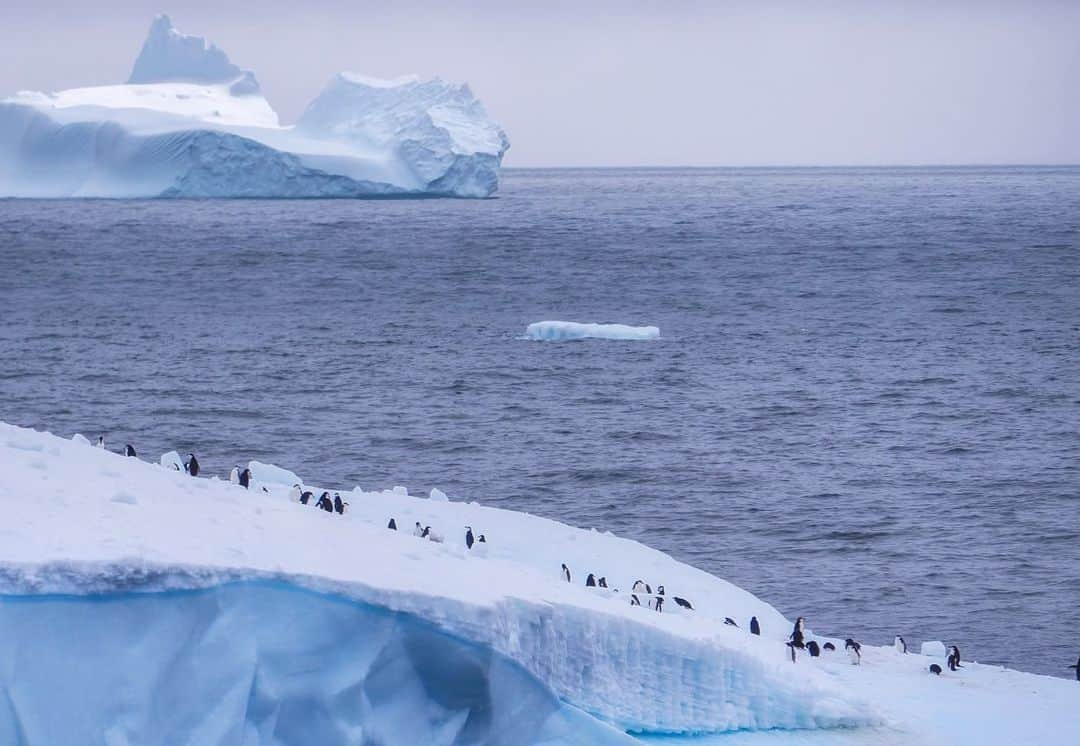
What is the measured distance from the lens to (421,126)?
252 ft

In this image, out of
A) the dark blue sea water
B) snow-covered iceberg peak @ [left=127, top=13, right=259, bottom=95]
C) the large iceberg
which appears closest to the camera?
the dark blue sea water

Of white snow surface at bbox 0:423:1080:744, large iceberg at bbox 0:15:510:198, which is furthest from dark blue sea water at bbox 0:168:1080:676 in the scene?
large iceberg at bbox 0:15:510:198

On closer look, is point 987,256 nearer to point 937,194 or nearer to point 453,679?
point 453,679

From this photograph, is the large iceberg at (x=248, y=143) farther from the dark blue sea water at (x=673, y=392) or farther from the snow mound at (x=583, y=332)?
the snow mound at (x=583, y=332)

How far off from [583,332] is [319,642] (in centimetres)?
2857

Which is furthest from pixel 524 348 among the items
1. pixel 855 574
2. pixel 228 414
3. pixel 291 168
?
pixel 291 168

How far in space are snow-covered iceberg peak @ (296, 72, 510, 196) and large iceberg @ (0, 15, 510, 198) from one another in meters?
0.08

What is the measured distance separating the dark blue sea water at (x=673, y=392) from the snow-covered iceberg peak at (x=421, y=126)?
14.0 meters

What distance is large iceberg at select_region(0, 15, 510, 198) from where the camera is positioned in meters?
78.4

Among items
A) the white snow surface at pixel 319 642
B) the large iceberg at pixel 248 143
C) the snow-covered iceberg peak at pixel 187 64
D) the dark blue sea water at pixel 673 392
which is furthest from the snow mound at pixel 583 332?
the snow-covered iceberg peak at pixel 187 64

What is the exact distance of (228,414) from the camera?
27172 millimetres

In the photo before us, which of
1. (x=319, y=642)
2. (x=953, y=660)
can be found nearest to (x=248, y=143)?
(x=953, y=660)

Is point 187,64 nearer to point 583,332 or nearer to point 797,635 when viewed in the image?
point 583,332

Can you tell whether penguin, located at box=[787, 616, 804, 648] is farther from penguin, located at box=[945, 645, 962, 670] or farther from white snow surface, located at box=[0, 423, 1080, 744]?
white snow surface, located at box=[0, 423, 1080, 744]
